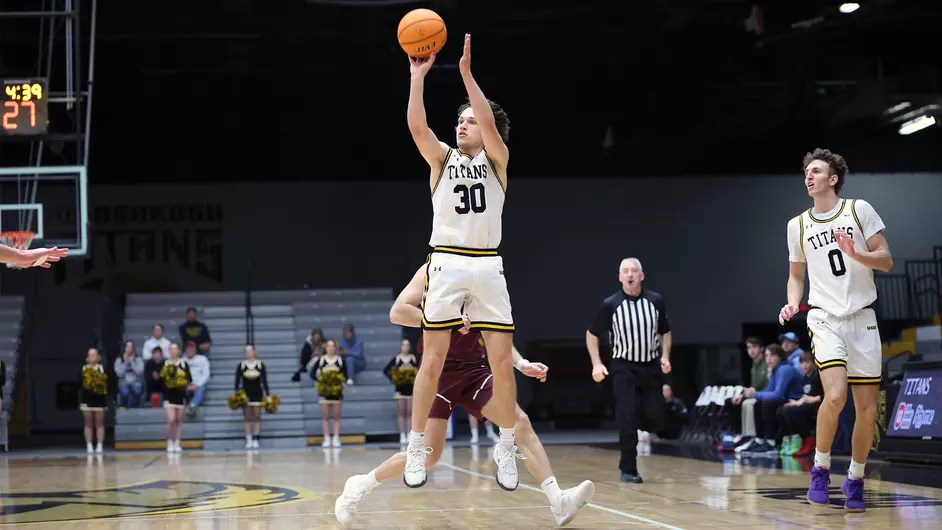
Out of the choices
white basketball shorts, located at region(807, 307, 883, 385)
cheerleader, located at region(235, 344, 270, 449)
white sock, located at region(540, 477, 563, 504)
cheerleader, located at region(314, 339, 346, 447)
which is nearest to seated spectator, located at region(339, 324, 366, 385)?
cheerleader, located at region(314, 339, 346, 447)

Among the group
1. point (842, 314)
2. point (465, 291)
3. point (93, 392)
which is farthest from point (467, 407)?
point (93, 392)

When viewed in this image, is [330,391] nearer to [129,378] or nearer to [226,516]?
[129,378]

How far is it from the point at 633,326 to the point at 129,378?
12.7 m

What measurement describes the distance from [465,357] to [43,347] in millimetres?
20984

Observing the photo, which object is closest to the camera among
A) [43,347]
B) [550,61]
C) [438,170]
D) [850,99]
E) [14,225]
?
[438,170]

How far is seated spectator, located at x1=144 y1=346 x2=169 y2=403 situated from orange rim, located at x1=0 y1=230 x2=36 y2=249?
15.8ft

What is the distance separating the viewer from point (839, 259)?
260 inches

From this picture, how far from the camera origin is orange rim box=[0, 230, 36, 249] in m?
13.1

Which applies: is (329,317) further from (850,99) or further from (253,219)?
(850,99)

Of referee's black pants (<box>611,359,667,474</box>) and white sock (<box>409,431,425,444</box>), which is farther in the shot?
referee's black pants (<box>611,359,667,474</box>)

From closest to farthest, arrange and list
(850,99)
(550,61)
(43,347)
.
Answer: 1. (550,61)
2. (850,99)
3. (43,347)

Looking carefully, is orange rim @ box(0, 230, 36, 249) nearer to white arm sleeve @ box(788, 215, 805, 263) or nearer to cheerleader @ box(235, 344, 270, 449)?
cheerleader @ box(235, 344, 270, 449)

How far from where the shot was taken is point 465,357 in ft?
19.5

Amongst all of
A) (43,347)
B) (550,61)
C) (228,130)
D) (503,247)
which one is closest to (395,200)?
(503,247)
